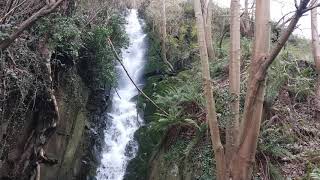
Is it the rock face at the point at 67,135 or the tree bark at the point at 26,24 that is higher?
the tree bark at the point at 26,24

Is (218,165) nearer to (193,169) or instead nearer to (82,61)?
(193,169)

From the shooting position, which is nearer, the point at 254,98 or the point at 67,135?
the point at 254,98

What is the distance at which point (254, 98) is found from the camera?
6316mm

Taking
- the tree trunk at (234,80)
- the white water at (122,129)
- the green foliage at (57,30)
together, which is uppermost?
the green foliage at (57,30)

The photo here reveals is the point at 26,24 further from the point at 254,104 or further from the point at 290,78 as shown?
the point at 290,78

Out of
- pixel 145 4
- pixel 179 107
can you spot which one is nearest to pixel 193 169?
pixel 179 107

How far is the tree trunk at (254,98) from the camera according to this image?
626 centimetres

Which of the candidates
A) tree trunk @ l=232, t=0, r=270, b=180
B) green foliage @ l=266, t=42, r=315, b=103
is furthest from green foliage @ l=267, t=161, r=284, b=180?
green foliage @ l=266, t=42, r=315, b=103

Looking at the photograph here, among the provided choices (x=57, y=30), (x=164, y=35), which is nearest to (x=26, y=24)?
(x=57, y=30)

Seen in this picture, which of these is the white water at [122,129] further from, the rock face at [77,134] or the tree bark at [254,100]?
the tree bark at [254,100]

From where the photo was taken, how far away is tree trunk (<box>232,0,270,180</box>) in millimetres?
6258

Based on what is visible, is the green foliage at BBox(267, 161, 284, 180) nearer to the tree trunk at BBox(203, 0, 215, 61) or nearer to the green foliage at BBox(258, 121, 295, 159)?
the green foliage at BBox(258, 121, 295, 159)

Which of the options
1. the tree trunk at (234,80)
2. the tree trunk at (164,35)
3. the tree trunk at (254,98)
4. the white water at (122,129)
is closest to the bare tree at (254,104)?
the tree trunk at (254,98)

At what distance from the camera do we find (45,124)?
29.0 feet
